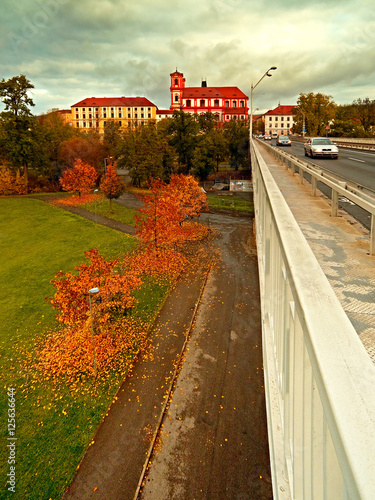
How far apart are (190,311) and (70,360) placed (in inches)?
324

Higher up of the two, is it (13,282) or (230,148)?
(230,148)

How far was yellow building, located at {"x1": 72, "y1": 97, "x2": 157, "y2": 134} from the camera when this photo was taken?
135 m

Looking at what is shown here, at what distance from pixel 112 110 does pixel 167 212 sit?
390 feet

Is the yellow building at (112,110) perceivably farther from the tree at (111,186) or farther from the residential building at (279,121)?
the tree at (111,186)

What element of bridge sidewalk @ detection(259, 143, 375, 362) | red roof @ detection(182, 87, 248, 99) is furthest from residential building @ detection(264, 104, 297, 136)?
bridge sidewalk @ detection(259, 143, 375, 362)

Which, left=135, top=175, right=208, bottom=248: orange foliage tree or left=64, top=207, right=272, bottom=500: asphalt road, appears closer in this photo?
left=64, top=207, right=272, bottom=500: asphalt road

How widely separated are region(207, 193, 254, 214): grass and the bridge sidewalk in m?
41.2

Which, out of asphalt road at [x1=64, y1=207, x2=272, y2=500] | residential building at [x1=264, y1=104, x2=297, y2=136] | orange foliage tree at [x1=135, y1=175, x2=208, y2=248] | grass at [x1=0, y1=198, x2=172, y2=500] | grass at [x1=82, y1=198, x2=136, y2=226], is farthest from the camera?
residential building at [x1=264, y1=104, x2=297, y2=136]

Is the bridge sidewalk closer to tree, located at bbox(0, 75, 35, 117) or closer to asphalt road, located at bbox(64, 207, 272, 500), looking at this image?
asphalt road, located at bbox(64, 207, 272, 500)

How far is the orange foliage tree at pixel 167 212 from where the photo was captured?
31031 millimetres

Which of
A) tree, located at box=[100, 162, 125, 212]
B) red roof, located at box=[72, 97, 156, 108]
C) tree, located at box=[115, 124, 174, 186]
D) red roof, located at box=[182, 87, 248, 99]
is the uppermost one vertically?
red roof, located at box=[182, 87, 248, 99]

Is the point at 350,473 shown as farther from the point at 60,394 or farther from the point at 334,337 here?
the point at 60,394

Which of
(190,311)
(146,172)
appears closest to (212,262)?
(190,311)

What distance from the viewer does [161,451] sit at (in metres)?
12.9
